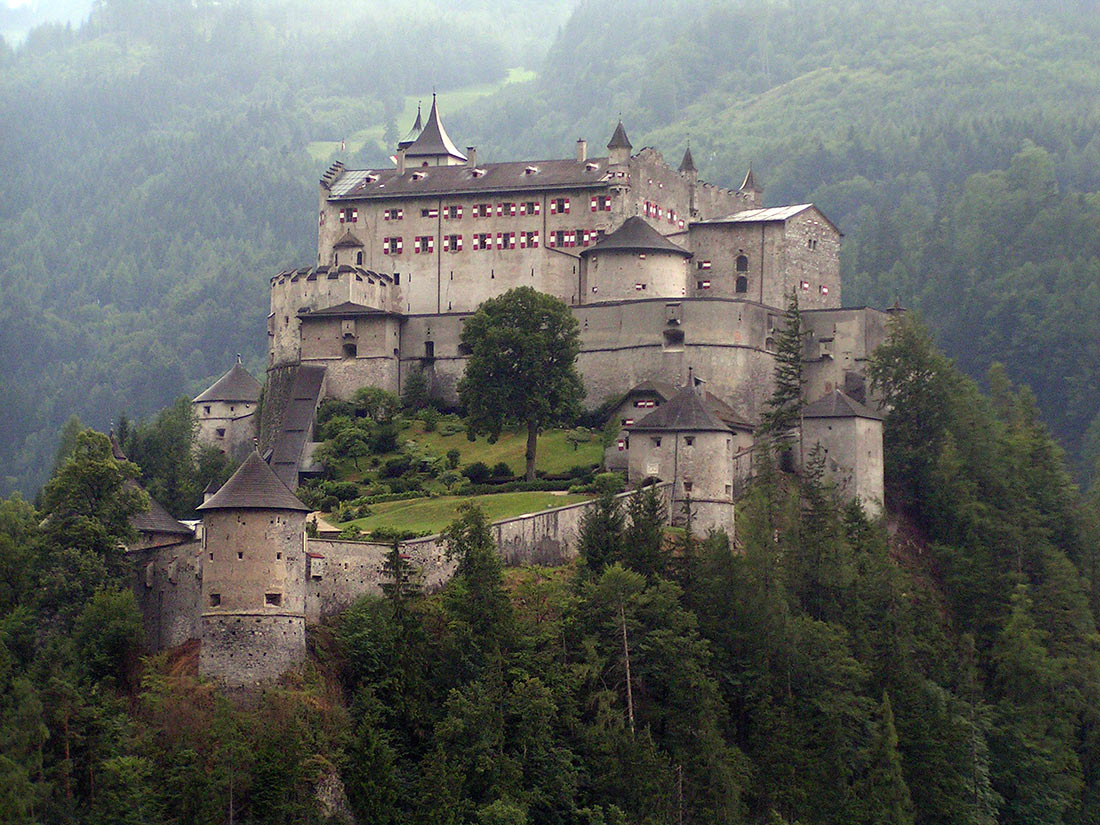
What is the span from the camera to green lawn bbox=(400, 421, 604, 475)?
85938 mm

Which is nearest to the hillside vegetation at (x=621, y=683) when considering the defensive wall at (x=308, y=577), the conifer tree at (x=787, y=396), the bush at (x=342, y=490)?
the defensive wall at (x=308, y=577)

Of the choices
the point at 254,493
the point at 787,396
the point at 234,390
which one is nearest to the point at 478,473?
the point at 787,396

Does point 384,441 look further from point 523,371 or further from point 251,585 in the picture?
point 251,585

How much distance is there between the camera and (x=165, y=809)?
182 feet

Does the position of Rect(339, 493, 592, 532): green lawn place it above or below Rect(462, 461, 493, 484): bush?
below

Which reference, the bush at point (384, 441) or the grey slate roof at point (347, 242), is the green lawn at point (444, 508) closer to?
the bush at point (384, 441)

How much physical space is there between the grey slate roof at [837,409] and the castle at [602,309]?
0.08 meters

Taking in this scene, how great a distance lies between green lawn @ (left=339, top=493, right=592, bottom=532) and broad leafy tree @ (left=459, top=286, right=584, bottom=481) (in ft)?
18.0

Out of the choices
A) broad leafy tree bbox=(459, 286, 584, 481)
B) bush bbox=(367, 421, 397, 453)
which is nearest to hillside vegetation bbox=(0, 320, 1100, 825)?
broad leafy tree bbox=(459, 286, 584, 481)

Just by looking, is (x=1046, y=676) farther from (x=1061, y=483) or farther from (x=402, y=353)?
(x=402, y=353)

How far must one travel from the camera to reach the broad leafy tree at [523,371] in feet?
281

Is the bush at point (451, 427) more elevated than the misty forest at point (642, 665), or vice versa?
the bush at point (451, 427)

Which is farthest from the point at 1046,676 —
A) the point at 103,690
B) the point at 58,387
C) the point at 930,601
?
the point at 58,387

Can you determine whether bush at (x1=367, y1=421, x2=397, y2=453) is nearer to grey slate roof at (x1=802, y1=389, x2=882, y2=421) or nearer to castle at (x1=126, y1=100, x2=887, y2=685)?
castle at (x1=126, y1=100, x2=887, y2=685)
